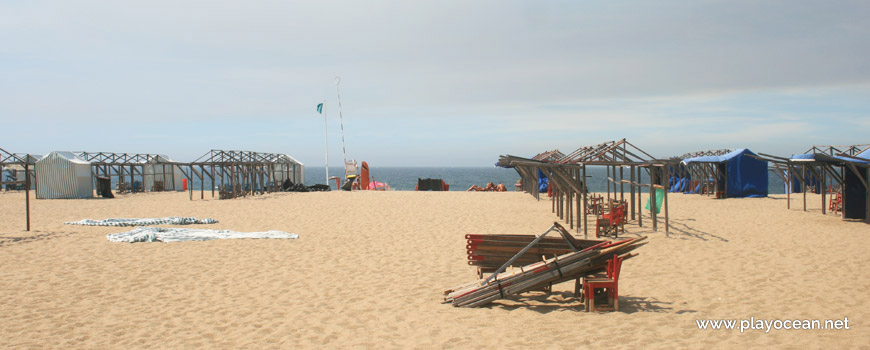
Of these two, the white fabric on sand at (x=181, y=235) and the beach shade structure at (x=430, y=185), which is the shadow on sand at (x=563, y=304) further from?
the beach shade structure at (x=430, y=185)

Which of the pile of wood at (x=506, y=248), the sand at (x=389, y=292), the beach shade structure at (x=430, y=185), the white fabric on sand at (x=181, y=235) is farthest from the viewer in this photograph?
the beach shade structure at (x=430, y=185)

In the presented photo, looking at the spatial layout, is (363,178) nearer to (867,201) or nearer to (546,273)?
(867,201)

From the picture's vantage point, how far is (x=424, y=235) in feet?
42.0

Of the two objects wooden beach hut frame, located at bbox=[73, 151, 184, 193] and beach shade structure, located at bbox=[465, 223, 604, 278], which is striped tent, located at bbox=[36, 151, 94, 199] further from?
beach shade structure, located at bbox=[465, 223, 604, 278]

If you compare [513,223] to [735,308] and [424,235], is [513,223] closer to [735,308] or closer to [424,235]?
[424,235]

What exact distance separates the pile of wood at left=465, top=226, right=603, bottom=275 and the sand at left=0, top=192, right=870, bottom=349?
1.79 feet

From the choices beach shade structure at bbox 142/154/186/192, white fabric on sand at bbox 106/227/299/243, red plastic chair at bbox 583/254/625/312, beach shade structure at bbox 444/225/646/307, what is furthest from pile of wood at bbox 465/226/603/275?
beach shade structure at bbox 142/154/186/192

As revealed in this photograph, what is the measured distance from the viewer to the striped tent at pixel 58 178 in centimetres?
2697

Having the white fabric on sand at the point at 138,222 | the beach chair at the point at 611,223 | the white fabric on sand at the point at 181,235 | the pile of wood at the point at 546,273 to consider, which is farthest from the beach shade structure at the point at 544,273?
the white fabric on sand at the point at 138,222

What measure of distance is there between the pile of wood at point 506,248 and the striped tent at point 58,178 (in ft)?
90.0

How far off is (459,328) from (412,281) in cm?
239

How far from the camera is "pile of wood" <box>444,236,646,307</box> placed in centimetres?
648

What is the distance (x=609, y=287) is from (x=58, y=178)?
29668 mm

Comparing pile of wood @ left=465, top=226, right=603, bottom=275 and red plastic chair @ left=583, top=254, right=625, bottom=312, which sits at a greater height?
pile of wood @ left=465, top=226, right=603, bottom=275
